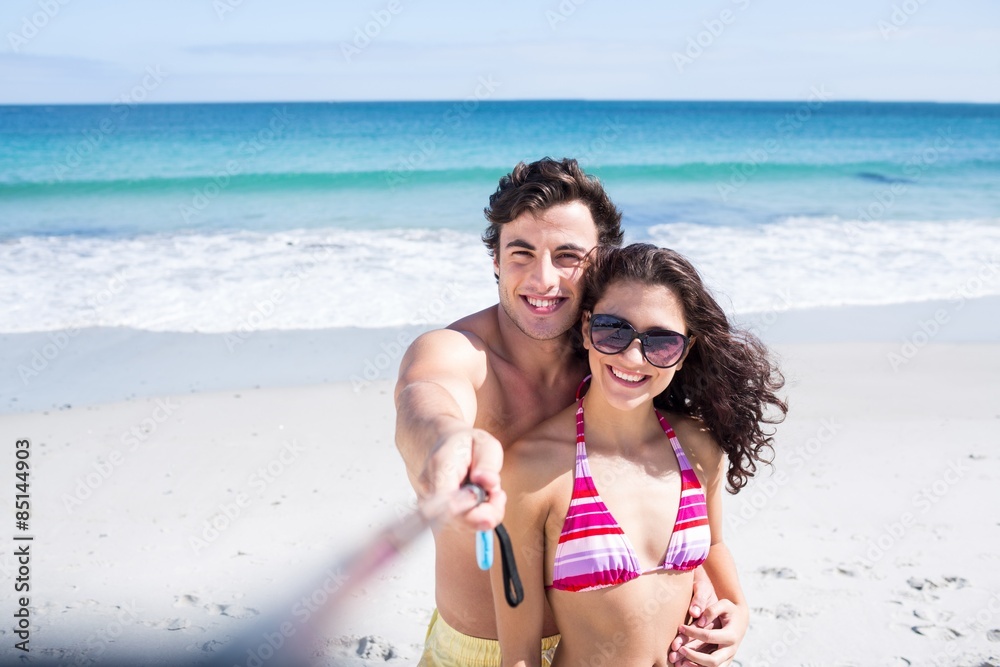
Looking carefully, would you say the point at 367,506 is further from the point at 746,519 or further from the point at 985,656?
the point at 985,656

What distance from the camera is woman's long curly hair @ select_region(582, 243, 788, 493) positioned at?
8.07 ft

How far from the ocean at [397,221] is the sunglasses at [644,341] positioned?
3.35 metres

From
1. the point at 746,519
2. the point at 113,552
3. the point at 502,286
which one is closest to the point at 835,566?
the point at 746,519

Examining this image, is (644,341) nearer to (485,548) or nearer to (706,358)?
(706,358)

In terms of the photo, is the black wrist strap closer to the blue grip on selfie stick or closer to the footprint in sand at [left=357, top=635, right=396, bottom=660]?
the blue grip on selfie stick

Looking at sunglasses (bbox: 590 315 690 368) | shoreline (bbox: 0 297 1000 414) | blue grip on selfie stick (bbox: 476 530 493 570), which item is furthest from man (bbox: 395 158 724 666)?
shoreline (bbox: 0 297 1000 414)

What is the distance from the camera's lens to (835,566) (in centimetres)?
436

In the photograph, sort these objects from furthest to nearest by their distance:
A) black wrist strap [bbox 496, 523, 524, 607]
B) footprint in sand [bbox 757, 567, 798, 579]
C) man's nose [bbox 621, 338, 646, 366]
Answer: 1. footprint in sand [bbox 757, 567, 798, 579]
2. man's nose [bbox 621, 338, 646, 366]
3. black wrist strap [bbox 496, 523, 524, 607]

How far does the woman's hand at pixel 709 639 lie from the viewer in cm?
245

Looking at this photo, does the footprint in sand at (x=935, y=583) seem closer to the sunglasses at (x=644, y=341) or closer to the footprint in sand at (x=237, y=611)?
the sunglasses at (x=644, y=341)

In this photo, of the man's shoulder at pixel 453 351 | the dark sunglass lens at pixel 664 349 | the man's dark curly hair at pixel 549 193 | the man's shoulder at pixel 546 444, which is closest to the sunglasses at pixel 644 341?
the dark sunglass lens at pixel 664 349

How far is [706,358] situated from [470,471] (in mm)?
1300

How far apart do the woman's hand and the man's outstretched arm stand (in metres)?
0.89

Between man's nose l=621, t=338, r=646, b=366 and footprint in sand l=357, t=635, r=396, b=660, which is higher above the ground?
man's nose l=621, t=338, r=646, b=366
